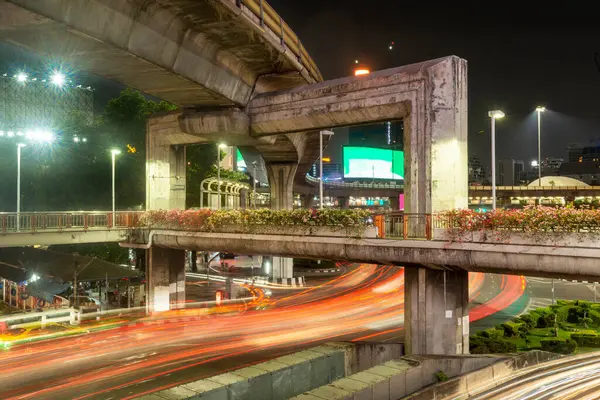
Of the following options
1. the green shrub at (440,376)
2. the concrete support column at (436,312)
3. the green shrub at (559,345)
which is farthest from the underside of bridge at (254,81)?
the green shrub at (559,345)

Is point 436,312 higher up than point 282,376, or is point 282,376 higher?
point 436,312

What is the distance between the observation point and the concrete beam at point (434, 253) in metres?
16.1

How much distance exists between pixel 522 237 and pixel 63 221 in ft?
86.9

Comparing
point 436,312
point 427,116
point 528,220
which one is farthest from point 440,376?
point 427,116

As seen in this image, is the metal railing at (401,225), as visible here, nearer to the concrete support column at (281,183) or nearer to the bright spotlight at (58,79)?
the concrete support column at (281,183)

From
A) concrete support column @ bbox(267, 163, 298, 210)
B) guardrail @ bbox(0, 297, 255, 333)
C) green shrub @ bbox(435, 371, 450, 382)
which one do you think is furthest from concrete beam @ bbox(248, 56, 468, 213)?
concrete support column @ bbox(267, 163, 298, 210)

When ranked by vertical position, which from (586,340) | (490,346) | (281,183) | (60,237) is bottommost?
(586,340)

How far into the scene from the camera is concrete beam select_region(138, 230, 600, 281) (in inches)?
634

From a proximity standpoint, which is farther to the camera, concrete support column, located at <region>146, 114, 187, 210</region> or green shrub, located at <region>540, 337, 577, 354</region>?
concrete support column, located at <region>146, 114, 187, 210</region>

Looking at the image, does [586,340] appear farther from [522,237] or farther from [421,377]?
[421,377]

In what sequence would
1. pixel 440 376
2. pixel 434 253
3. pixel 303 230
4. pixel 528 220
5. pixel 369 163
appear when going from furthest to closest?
pixel 369 163, pixel 303 230, pixel 434 253, pixel 440 376, pixel 528 220

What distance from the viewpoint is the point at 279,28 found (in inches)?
912

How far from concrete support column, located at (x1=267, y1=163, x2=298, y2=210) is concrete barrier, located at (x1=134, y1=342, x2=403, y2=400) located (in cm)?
2869

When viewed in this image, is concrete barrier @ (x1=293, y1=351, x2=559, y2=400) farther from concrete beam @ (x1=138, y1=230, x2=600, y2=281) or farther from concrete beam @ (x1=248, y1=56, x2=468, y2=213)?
concrete beam @ (x1=248, y1=56, x2=468, y2=213)
